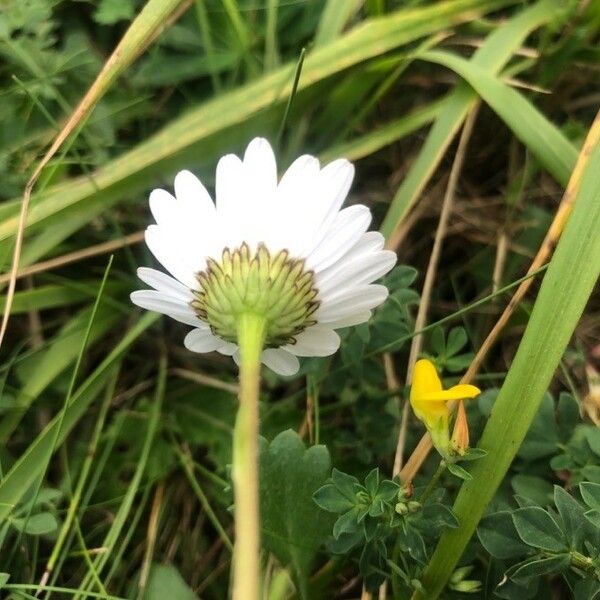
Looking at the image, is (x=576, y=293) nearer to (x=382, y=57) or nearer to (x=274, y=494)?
(x=274, y=494)

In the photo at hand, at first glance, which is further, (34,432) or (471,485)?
(34,432)

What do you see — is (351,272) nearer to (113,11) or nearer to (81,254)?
(81,254)

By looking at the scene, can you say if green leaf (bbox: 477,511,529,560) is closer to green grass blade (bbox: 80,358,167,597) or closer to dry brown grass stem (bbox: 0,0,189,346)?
green grass blade (bbox: 80,358,167,597)

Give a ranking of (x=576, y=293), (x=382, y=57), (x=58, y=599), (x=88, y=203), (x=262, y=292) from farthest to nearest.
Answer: (x=382, y=57)
(x=88, y=203)
(x=58, y=599)
(x=576, y=293)
(x=262, y=292)

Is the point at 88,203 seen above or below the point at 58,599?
above

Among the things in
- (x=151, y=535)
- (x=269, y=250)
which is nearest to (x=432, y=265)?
(x=269, y=250)

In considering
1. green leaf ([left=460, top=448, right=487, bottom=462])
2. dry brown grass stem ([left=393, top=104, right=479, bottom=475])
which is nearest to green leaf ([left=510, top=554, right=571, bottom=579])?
green leaf ([left=460, top=448, right=487, bottom=462])

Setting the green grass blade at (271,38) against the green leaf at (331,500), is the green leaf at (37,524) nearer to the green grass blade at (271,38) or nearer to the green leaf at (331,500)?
the green leaf at (331,500)

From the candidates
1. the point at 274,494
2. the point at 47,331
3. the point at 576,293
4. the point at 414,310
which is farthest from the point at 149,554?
the point at 576,293
